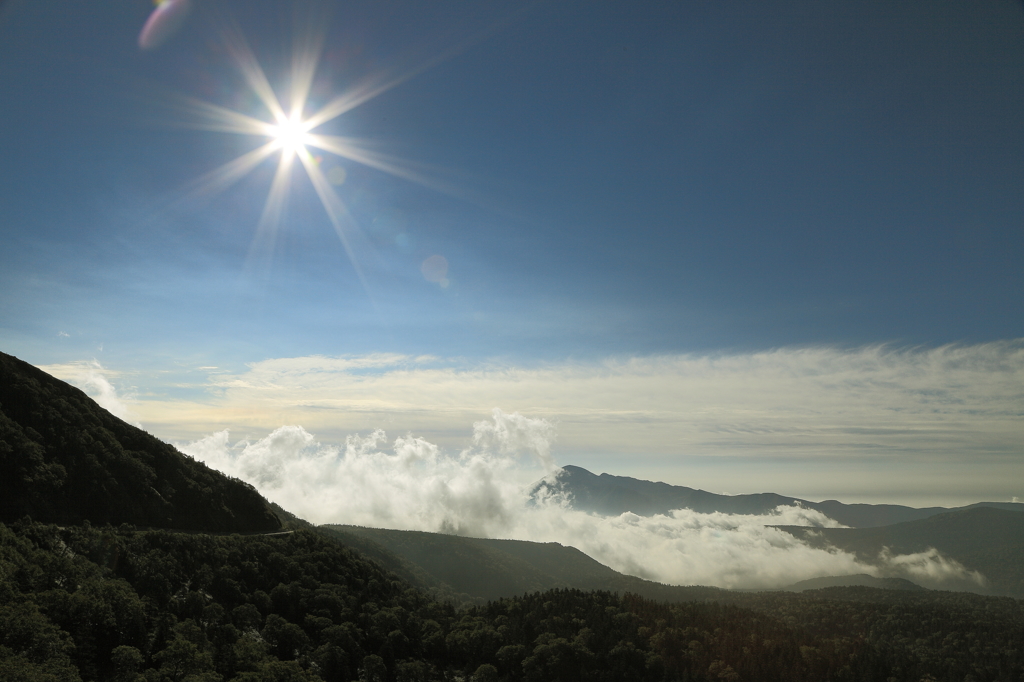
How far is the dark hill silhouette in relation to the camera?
99625mm

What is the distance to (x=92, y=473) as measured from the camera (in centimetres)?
11069

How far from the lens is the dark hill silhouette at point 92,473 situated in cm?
9962

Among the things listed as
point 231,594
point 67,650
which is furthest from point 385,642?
point 67,650

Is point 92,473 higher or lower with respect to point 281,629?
higher

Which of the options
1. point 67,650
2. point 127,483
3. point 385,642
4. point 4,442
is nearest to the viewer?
point 67,650

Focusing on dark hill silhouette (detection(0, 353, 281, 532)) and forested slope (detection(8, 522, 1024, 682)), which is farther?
dark hill silhouette (detection(0, 353, 281, 532))

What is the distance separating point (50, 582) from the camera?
79812 mm

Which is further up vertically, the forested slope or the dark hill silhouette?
the dark hill silhouette

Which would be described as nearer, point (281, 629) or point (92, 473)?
point (281, 629)

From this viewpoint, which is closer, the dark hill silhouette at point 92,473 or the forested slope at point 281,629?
the forested slope at point 281,629

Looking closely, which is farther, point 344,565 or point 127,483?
point 344,565

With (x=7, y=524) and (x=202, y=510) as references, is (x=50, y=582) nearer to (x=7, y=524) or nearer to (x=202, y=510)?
(x=7, y=524)

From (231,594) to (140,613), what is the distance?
24300mm

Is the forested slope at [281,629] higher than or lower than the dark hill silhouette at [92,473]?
lower
